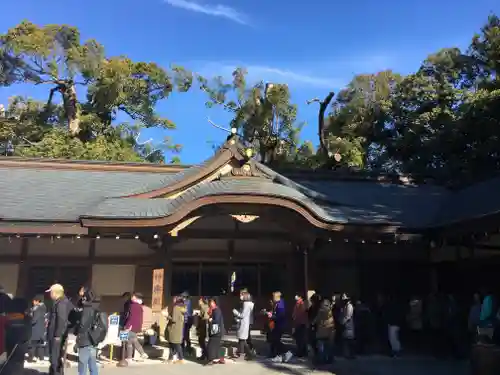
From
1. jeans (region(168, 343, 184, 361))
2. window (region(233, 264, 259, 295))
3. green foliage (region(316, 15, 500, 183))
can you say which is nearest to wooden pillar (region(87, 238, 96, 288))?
jeans (region(168, 343, 184, 361))

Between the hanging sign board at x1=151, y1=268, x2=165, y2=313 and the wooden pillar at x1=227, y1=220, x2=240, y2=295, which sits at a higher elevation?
the wooden pillar at x1=227, y1=220, x2=240, y2=295

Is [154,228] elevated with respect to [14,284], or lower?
elevated

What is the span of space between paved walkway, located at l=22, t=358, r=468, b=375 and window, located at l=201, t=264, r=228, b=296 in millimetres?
3538

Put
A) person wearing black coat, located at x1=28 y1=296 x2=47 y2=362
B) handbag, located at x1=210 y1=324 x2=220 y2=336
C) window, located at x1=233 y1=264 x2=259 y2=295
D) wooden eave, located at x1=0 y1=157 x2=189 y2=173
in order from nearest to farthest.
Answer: person wearing black coat, located at x1=28 y1=296 x2=47 y2=362 < handbag, located at x1=210 y1=324 x2=220 y2=336 < window, located at x1=233 y1=264 x2=259 y2=295 < wooden eave, located at x1=0 y1=157 x2=189 y2=173

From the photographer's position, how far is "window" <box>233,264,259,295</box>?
44.4 feet

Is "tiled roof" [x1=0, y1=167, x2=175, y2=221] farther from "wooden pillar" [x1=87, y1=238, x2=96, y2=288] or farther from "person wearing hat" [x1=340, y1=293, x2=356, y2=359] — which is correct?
"person wearing hat" [x1=340, y1=293, x2=356, y2=359]

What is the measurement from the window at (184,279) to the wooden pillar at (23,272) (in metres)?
3.86

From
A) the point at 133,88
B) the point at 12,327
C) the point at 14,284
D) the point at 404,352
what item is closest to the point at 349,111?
the point at 133,88

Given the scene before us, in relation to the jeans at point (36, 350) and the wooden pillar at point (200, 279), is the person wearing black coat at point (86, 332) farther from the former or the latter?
the wooden pillar at point (200, 279)

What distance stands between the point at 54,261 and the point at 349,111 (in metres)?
23.3

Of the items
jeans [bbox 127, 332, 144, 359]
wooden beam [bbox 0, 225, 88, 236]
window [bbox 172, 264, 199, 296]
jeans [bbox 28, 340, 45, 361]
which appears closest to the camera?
jeans [bbox 28, 340, 45, 361]

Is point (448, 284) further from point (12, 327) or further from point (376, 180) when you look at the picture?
point (12, 327)

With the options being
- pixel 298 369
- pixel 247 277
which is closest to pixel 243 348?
pixel 298 369

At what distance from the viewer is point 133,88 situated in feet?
101
